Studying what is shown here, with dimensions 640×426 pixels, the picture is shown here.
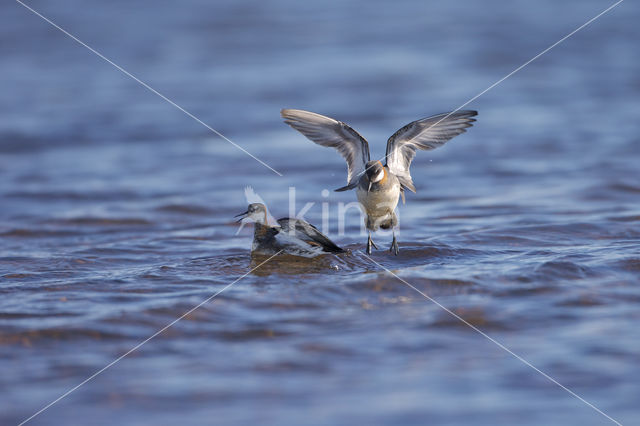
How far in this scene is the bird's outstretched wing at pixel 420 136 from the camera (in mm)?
8016

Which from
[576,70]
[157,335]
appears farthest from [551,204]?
[576,70]

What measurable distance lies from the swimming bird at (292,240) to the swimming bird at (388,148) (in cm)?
58

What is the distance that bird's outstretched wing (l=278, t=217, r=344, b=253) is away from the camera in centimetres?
781

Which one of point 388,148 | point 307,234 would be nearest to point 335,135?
point 388,148

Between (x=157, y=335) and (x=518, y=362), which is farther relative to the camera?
(x=157, y=335)

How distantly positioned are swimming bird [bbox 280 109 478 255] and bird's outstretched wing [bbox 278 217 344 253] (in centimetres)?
53

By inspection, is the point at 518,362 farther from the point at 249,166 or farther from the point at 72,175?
the point at 72,175

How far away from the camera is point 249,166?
40.4 ft

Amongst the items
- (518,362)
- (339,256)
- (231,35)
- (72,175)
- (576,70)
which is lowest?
(518,362)

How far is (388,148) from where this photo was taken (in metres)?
8.30

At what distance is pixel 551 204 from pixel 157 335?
5886 millimetres

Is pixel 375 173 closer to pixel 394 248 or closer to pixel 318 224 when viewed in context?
pixel 394 248

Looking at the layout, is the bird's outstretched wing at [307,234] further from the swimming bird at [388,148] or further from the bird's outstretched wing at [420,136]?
the bird's outstretched wing at [420,136]

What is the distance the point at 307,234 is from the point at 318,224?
5.16 ft
